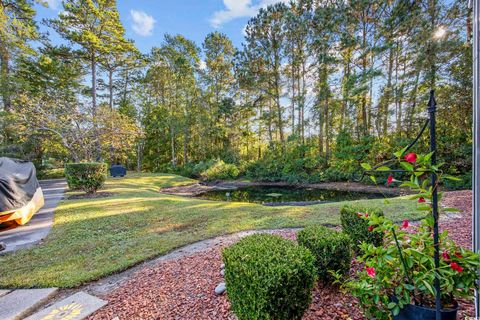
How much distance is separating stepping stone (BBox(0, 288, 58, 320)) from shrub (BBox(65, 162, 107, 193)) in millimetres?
5741

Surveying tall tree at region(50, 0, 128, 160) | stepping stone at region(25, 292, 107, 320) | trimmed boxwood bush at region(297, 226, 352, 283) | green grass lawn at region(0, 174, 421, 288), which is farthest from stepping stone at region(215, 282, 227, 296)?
tall tree at region(50, 0, 128, 160)

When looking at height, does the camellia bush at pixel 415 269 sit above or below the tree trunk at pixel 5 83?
below

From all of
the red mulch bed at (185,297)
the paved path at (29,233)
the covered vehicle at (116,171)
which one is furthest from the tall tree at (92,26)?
the red mulch bed at (185,297)

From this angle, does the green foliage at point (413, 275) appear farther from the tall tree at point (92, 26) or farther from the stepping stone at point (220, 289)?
the tall tree at point (92, 26)

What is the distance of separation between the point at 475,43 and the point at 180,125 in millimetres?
18353

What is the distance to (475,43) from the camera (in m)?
1.25

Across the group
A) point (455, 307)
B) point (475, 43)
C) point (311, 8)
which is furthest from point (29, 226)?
point (311, 8)

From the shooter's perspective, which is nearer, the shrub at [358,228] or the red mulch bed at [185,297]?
the red mulch bed at [185,297]

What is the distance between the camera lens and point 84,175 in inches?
286

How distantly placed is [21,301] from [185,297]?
5.44ft

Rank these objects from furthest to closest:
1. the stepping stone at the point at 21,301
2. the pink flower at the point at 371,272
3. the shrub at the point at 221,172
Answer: the shrub at the point at 221,172
the stepping stone at the point at 21,301
the pink flower at the point at 371,272

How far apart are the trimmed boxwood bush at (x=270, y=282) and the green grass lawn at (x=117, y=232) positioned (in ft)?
3.13

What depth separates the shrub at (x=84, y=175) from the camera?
7.19 metres

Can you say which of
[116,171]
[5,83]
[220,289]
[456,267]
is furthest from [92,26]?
[456,267]
